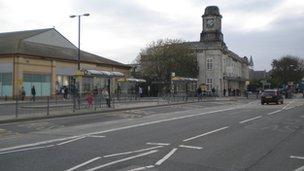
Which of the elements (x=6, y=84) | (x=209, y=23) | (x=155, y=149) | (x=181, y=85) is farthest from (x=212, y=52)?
(x=155, y=149)

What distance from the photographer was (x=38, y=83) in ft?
191

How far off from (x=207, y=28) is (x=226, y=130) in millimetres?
81962

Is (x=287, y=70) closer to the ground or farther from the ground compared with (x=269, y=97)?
farther from the ground

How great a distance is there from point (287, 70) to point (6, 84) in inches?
3668

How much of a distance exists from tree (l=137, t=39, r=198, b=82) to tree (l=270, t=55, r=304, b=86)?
1953 inches

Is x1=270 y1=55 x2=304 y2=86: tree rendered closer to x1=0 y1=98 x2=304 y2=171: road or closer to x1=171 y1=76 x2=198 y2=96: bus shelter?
x1=171 y1=76 x2=198 y2=96: bus shelter

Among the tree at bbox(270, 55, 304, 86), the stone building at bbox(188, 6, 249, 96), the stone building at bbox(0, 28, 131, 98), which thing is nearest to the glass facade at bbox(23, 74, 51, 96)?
the stone building at bbox(0, 28, 131, 98)

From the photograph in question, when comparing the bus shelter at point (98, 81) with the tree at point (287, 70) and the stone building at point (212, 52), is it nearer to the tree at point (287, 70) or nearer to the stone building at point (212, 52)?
the stone building at point (212, 52)

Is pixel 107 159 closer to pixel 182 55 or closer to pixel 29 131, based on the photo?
pixel 29 131

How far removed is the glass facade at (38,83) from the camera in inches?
2237

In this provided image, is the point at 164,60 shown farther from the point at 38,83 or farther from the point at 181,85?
the point at 38,83

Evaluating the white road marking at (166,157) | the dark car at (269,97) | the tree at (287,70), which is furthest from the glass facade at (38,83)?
the tree at (287,70)

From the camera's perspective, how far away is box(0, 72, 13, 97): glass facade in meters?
56.3

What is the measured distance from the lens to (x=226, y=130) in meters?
19.3
